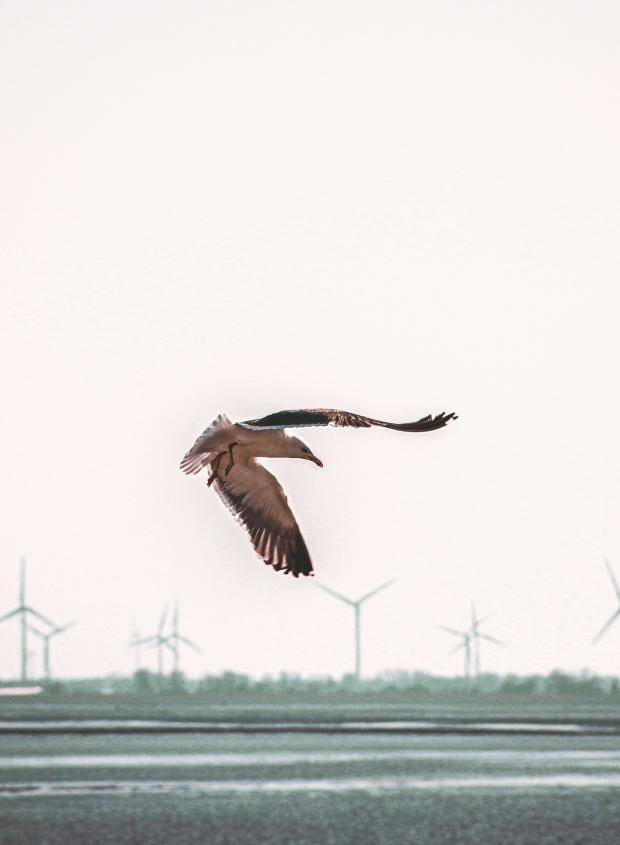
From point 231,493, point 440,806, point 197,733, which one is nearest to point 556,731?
point 197,733

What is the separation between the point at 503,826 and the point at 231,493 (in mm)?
58036

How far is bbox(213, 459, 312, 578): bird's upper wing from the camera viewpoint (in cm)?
2547

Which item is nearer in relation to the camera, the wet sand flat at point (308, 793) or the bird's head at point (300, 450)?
the bird's head at point (300, 450)

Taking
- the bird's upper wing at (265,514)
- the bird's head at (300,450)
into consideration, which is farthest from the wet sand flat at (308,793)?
the bird's head at (300,450)

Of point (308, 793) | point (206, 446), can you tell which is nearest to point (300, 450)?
point (206, 446)

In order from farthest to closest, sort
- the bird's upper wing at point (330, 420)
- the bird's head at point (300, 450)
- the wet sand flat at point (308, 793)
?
the wet sand flat at point (308, 793), the bird's head at point (300, 450), the bird's upper wing at point (330, 420)

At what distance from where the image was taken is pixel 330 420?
73.0ft

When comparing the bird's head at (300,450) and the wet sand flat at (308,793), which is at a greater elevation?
the bird's head at (300,450)

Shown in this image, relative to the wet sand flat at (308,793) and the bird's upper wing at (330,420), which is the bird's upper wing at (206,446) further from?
the wet sand flat at (308,793)

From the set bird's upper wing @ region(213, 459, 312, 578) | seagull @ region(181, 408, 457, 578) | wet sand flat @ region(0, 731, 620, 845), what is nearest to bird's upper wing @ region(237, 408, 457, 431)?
seagull @ region(181, 408, 457, 578)

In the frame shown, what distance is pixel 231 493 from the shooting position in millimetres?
26812

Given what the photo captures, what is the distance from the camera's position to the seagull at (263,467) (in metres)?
22.8

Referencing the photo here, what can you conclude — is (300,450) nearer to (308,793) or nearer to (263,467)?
(263,467)

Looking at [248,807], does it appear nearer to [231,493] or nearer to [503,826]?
→ [503,826]
